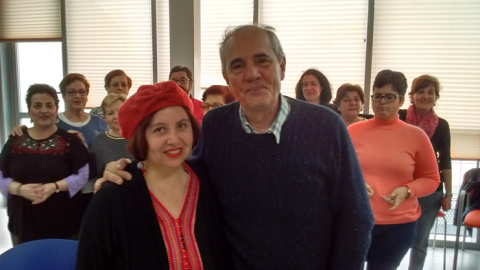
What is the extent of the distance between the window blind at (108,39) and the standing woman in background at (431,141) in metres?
3.19

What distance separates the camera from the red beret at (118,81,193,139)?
1.15 m

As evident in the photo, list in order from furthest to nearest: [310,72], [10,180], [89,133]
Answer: [310,72] < [89,133] < [10,180]

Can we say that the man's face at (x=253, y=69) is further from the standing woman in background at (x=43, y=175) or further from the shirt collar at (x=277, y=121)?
the standing woman in background at (x=43, y=175)

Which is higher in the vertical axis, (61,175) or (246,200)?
(246,200)

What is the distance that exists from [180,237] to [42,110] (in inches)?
61.2

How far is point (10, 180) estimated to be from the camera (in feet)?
6.91

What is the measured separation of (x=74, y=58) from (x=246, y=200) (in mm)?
4349

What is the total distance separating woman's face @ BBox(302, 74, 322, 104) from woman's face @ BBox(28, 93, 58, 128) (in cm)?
195

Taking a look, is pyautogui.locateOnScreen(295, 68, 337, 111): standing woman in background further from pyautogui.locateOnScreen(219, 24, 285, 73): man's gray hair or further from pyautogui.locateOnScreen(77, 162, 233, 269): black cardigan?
pyautogui.locateOnScreen(77, 162, 233, 269): black cardigan

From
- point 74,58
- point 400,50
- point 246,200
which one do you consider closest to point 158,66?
point 74,58

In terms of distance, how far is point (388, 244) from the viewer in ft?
6.32

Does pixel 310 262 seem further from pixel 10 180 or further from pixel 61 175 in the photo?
pixel 10 180

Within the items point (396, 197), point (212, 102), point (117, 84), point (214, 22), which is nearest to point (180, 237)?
point (396, 197)

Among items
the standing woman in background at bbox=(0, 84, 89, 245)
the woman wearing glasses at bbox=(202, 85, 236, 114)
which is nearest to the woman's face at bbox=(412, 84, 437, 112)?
the woman wearing glasses at bbox=(202, 85, 236, 114)
